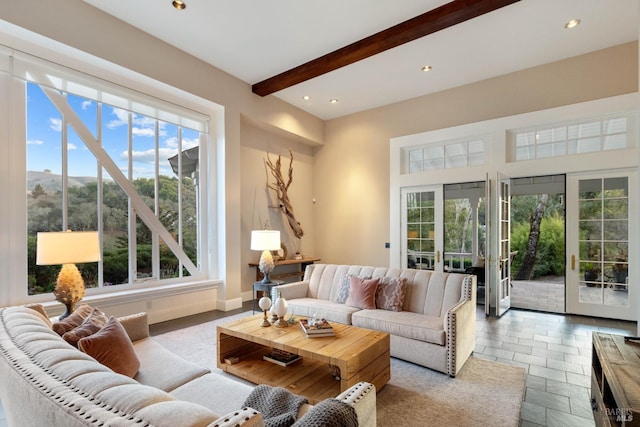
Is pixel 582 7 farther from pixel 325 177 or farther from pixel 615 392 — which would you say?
pixel 325 177

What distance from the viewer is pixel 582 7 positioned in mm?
3635

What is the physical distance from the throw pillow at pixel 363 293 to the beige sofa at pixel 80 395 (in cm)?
218

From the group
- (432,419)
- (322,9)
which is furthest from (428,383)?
(322,9)

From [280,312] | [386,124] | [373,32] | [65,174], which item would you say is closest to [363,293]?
[280,312]

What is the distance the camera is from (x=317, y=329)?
2654 mm

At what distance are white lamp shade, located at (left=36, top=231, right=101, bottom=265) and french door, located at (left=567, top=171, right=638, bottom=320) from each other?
20.2 ft

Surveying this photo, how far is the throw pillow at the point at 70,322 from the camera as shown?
6.17ft

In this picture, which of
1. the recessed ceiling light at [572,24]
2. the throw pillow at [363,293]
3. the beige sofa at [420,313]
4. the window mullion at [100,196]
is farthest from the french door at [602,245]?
the window mullion at [100,196]

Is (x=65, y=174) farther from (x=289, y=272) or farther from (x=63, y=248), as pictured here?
(x=289, y=272)

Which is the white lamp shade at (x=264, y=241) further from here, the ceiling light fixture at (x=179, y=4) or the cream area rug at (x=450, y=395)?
the ceiling light fixture at (x=179, y=4)

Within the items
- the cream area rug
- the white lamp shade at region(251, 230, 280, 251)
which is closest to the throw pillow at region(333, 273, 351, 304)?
the cream area rug

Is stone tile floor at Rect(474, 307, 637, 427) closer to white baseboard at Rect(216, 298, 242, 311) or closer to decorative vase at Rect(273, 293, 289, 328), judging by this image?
decorative vase at Rect(273, 293, 289, 328)

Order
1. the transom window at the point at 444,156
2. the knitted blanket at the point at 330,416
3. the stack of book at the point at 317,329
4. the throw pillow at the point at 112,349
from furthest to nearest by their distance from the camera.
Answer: the transom window at the point at 444,156 < the stack of book at the point at 317,329 < the throw pillow at the point at 112,349 < the knitted blanket at the point at 330,416

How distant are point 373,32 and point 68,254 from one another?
13.9ft
